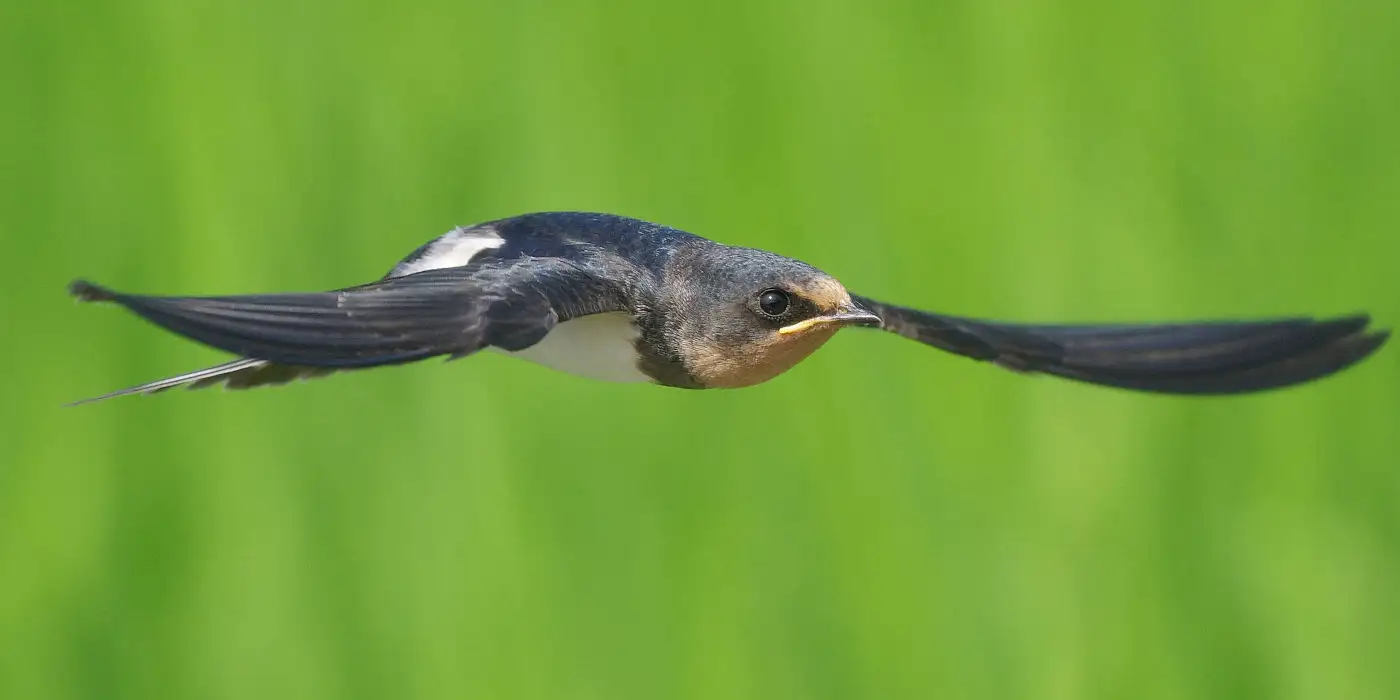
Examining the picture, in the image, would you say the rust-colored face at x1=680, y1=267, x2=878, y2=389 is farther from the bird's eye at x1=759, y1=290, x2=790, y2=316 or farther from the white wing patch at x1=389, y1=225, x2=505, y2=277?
the white wing patch at x1=389, y1=225, x2=505, y2=277

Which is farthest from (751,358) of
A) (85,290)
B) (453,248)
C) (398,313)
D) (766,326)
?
(85,290)

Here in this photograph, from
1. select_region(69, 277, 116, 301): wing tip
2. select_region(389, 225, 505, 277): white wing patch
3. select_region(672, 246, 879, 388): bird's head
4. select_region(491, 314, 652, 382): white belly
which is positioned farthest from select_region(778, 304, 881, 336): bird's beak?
select_region(69, 277, 116, 301): wing tip

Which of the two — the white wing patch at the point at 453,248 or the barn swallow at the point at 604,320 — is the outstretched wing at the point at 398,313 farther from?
the white wing patch at the point at 453,248

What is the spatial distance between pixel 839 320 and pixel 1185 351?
1.37 meters

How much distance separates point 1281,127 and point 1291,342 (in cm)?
138

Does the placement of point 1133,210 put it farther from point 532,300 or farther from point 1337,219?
point 532,300

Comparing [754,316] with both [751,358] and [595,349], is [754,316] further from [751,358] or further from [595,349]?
[595,349]

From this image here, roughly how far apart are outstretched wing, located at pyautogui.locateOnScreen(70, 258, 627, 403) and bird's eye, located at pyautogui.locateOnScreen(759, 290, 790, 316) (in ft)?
0.70

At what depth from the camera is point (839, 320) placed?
242 cm

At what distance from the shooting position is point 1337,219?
4.62 meters

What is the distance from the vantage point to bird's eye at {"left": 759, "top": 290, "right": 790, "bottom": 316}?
8.05 feet

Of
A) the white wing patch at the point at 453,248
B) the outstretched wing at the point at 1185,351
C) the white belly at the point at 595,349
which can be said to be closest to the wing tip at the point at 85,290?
the white belly at the point at 595,349

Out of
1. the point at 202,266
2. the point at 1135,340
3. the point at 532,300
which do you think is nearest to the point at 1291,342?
the point at 1135,340

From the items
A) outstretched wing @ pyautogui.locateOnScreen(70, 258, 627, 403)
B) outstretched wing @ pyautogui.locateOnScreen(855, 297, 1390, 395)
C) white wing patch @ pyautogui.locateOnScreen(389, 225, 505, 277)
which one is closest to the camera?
outstretched wing @ pyautogui.locateOnScreen(70, 258, 627, 403)
